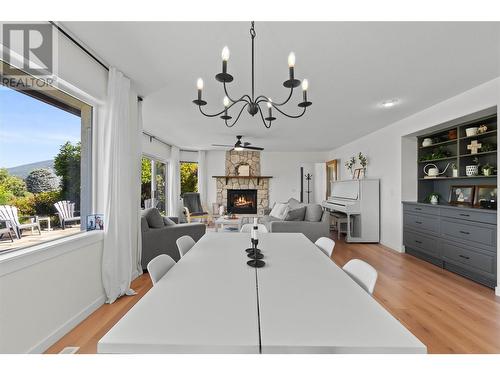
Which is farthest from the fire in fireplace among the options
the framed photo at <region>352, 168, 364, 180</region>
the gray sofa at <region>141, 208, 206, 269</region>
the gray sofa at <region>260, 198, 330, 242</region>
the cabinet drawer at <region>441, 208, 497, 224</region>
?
the cabinet drawer at <region>441, 208, 497, 224</region>

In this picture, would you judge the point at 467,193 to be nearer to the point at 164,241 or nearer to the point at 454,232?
the point at 454,232

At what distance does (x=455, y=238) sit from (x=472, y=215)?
0.44 m

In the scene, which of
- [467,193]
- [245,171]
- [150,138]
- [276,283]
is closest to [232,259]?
[276,283]

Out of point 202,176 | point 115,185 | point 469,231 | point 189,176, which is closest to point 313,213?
point 469,231

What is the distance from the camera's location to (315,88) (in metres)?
2.93

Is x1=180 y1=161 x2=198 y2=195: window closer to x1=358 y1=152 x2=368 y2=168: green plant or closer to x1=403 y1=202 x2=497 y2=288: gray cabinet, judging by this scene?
x1=358 y1=152 x2=368 y2=168: green plant

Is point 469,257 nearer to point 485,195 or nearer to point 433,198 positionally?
point 485,195

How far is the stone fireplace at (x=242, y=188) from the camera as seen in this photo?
795 cm

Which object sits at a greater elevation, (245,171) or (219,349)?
(245,171)

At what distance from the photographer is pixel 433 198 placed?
3938mm

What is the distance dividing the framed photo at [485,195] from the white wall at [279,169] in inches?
184

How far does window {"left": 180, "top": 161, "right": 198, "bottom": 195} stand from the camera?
312 inches

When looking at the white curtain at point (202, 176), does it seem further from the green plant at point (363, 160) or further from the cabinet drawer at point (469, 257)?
the cabinet drawer at point (469, 257)
